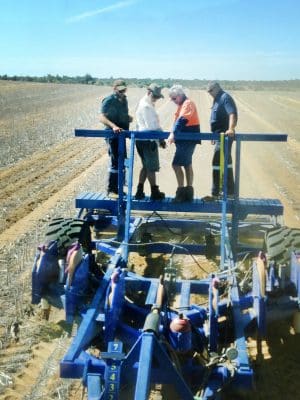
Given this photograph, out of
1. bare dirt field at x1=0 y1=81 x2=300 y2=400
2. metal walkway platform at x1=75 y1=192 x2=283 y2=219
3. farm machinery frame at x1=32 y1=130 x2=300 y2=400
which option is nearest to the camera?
farm machinery frame at x1=32 y1=130 x2=300 y2=400

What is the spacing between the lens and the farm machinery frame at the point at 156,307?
12.8ft

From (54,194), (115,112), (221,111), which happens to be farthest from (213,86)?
(54,194)

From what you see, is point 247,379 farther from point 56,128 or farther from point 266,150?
point 56,128

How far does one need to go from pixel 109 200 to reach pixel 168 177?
235 inches

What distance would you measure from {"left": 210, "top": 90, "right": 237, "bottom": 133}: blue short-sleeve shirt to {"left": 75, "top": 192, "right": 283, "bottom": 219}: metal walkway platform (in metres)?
1.03

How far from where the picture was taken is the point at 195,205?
702 centimetres

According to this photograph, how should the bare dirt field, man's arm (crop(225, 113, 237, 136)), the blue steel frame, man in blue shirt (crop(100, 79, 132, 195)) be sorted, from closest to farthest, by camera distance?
the blue steel frame → the bare dirt field → man's arm (crop(225, 113, 237, 136)) → man in blue shirt (crop(100, 79, 132, 195))

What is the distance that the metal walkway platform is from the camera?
276 inches

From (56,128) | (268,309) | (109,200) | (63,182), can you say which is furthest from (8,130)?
(268,309)

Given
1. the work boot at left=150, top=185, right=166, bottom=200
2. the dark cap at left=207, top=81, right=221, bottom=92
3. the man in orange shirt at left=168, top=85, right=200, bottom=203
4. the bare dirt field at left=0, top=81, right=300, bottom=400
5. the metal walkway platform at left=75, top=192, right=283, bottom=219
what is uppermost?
the dark cap at left=207, top=81, right=221, bottom=92

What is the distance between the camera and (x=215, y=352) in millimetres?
4414

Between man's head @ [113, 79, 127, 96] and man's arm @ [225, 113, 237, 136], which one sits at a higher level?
man's head @ [113, 79, 127, 96]

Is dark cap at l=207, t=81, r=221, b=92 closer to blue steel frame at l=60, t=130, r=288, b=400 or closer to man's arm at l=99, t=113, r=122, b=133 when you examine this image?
man's arm at l=99, t=113, r=122, b=133

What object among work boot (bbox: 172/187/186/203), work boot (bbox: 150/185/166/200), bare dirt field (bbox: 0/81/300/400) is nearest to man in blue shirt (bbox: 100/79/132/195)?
work boot (bbox: 150/185/166/200)
